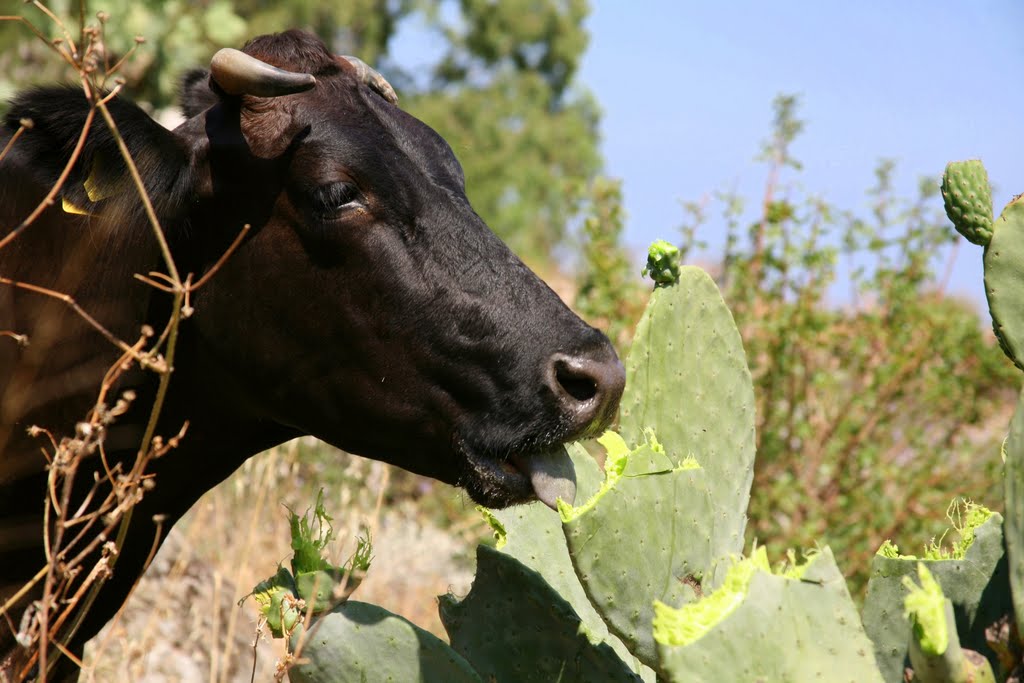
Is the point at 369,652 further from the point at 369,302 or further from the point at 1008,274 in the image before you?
Answer: the point at 1008,274

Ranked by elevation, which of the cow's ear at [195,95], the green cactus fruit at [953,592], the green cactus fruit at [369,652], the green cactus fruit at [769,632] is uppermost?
the cow's ear at [195,95]

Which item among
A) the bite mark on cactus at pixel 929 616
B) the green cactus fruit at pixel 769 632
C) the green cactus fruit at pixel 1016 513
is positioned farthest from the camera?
the green cactus fruit at pixel 1016 513

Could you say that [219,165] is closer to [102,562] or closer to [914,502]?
[102,562]

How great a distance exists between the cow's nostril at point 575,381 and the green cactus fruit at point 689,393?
6.6 inches

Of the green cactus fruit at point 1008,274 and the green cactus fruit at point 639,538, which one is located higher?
the green cactus fruit at point 1008,274

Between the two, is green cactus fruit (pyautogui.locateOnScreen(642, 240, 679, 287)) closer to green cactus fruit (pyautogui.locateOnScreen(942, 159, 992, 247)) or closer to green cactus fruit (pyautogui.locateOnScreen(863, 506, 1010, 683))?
green cactus fruit (pyautogui.locateOnScreen(942, 159, 992, 247))

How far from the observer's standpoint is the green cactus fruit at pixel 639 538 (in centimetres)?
213

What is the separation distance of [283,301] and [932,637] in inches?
64.8

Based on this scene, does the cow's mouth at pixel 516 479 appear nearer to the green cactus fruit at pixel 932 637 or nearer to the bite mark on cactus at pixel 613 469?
the bite mark on cactus at pixel 613 469

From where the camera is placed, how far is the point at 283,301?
2.76 meters

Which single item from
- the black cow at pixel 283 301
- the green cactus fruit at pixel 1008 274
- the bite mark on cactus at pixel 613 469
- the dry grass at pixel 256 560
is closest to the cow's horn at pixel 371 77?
the black cow at pixel 283 301

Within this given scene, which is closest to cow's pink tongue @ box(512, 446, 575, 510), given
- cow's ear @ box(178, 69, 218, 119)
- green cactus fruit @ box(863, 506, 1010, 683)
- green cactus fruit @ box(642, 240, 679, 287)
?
green cactus fruit @ box(642, 240, 679, 287)

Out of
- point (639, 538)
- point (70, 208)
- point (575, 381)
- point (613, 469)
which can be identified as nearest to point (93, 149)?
point (70, 208)

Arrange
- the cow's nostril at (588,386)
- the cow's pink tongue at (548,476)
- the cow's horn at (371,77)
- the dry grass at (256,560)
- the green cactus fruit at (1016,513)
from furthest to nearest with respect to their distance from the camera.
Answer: the dry grass at (256,560)
the cow's horn at (371,77)
the cow's pink tongue at (548,476)
the cow's nostril at (588,386)
the green cactus fruit at (1016,513)
